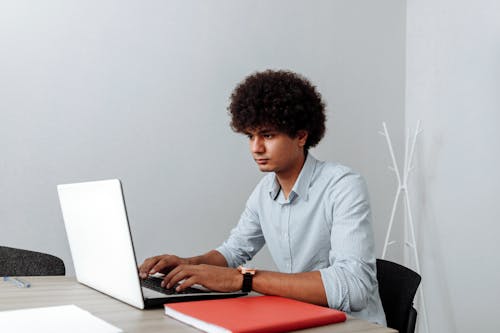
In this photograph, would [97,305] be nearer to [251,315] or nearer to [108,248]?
[108,248]

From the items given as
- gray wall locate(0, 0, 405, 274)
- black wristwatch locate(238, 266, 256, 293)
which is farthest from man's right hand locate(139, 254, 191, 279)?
gray wall locate(0, 0, 405, 274)

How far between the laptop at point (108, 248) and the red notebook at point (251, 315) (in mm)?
92

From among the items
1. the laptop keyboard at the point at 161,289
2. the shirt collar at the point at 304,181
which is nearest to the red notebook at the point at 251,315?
the laptop keyboard at the point at 161,289

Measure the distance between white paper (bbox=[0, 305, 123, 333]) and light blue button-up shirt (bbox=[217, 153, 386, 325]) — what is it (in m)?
0.53

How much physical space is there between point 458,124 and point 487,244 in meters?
0.63

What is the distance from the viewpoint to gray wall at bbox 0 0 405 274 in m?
2.43

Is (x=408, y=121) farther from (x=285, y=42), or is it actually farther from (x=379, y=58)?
(x=285, y=42)

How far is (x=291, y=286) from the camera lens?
130cm

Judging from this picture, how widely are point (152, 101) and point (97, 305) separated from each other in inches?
60.3

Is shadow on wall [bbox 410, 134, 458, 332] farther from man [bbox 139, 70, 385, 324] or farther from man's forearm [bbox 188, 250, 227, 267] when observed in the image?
man's forearm [bbox 188, 250, 227, 267]

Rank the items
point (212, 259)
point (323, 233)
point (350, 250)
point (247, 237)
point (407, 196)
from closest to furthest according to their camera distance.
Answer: point (350, 250) → point (323, 233) → point (212, 259) → point (247, 237) → point (407, 196)

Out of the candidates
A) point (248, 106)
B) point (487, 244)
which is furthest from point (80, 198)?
point (487, 244)

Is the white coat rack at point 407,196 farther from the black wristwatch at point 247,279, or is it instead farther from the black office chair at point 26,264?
the black wristwatch at point 247,279

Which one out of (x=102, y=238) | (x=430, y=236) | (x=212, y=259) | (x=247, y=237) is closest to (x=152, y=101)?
(x=247, y=237)
